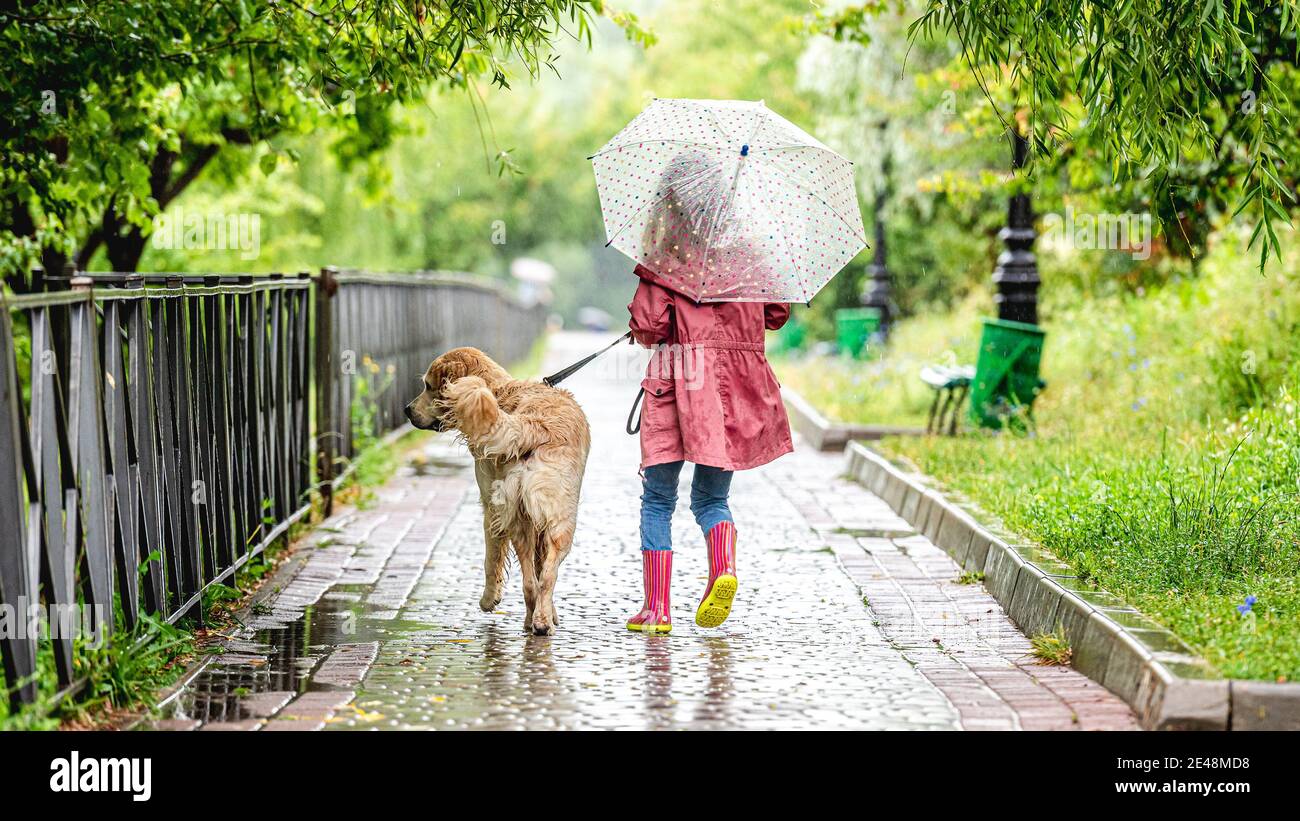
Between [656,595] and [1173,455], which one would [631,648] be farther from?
[1173,455]

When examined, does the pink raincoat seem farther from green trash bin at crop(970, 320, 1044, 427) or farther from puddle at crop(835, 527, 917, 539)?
green trash bin at crop(970, 320, 1044, 427)

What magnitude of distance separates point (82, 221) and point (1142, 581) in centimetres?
926

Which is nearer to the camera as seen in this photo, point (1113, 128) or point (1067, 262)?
Result: point (1113, 128)

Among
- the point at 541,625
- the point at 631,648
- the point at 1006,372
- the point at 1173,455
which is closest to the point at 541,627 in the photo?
the point at 541,625

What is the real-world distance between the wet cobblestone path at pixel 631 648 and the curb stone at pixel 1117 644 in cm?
11

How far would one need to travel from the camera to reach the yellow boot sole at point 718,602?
263 inches

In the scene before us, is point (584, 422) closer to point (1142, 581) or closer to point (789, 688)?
point (789, 688)

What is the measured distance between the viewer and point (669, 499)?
7020mm

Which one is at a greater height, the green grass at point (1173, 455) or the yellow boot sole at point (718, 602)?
the green grass at point (1173, 455)

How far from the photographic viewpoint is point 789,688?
5902 millimetres

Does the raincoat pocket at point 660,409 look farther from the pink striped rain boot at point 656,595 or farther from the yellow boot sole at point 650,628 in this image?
the yellow boot sole at point 650,628

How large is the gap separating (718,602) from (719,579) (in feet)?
0.34

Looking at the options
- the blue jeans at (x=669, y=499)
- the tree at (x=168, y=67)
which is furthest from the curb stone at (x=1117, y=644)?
the tree at (x=168, y=67)
